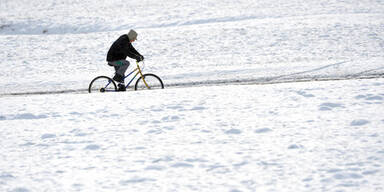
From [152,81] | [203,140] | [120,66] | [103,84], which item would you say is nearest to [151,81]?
[152,81]

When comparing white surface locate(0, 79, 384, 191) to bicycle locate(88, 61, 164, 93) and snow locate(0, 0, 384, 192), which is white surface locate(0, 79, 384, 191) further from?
bicycle locate(88, 61, 164, 93)

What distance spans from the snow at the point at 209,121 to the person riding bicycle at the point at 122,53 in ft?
3.46

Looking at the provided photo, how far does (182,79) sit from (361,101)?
22.1 ft

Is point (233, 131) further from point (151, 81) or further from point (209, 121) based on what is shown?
point (151, 81)

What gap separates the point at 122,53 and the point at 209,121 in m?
3.91

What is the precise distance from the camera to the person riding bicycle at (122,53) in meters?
10.0

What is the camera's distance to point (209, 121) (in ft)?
23.3

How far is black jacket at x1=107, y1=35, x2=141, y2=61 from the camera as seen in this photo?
10.0 m

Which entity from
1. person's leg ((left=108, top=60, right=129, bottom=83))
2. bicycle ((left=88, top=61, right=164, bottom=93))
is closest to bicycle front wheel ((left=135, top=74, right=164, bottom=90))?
bicycle ((left=88, top=61, right=164, bottom=93))

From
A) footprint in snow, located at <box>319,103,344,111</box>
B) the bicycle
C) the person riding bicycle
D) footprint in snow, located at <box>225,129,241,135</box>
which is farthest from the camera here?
the bicycle

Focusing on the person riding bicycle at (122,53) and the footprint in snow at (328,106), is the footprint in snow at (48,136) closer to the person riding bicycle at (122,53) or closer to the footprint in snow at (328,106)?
the person riding bicycle at (122,53)

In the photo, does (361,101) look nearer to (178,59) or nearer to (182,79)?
(182,79)

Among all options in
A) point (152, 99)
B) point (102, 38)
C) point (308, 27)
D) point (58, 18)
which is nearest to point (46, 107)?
point (152, 99)

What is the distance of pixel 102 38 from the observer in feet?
66.5
